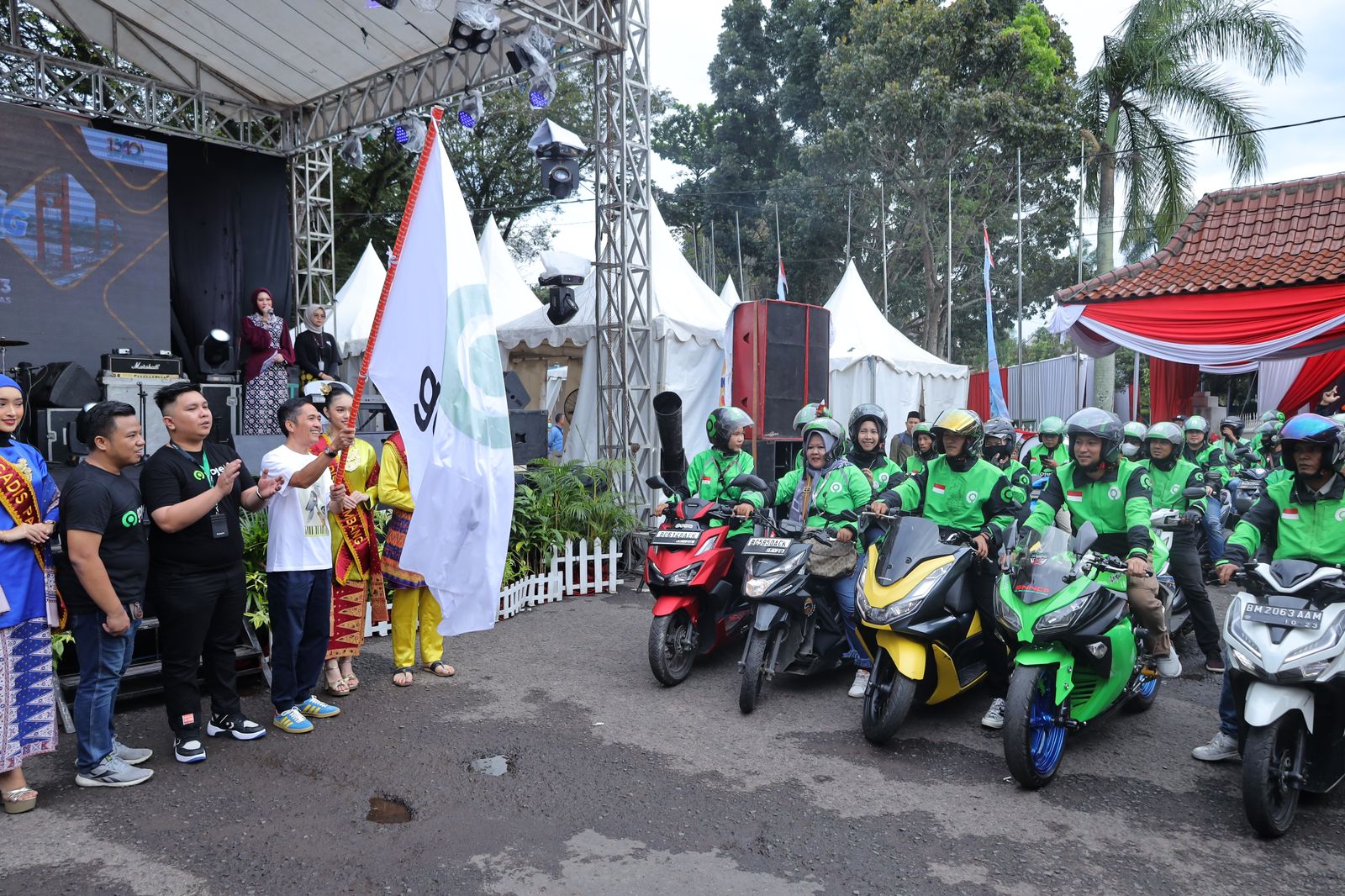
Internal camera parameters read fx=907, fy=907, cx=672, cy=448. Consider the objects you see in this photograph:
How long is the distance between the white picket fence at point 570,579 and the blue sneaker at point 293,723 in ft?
9.14

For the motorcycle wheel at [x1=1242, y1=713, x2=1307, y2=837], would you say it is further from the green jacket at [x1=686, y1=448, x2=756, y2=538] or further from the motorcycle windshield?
the green jacket at [x1=686, y1=448, x2=756, y2=538]

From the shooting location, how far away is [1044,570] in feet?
Result: 14.4

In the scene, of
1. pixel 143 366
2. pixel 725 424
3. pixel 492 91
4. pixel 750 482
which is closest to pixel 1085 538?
pixel 750 482

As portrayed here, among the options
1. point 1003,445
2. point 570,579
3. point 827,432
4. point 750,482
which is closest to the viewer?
point 750,482

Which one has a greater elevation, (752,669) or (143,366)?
(143,366)

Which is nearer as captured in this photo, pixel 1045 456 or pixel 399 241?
pixel 399 241

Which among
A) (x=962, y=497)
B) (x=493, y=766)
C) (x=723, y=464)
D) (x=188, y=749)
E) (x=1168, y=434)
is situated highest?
(x=1168, y=434)

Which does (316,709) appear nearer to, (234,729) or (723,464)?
(234,729)

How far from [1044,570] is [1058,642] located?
0.35m

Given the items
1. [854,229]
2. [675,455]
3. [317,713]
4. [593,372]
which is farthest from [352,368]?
[854,229]

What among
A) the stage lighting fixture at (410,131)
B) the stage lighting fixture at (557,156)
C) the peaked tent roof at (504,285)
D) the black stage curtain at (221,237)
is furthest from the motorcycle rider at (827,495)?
the peaked tent roof at (504,285)

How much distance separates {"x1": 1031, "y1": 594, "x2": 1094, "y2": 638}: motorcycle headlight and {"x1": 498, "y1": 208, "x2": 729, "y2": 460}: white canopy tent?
8.83 metres

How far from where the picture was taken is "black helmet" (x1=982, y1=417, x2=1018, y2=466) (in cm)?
763

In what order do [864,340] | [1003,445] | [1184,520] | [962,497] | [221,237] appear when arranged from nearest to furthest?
[962,497] < [1184,520] < [1003,445] < [221,237] < [864,340]
